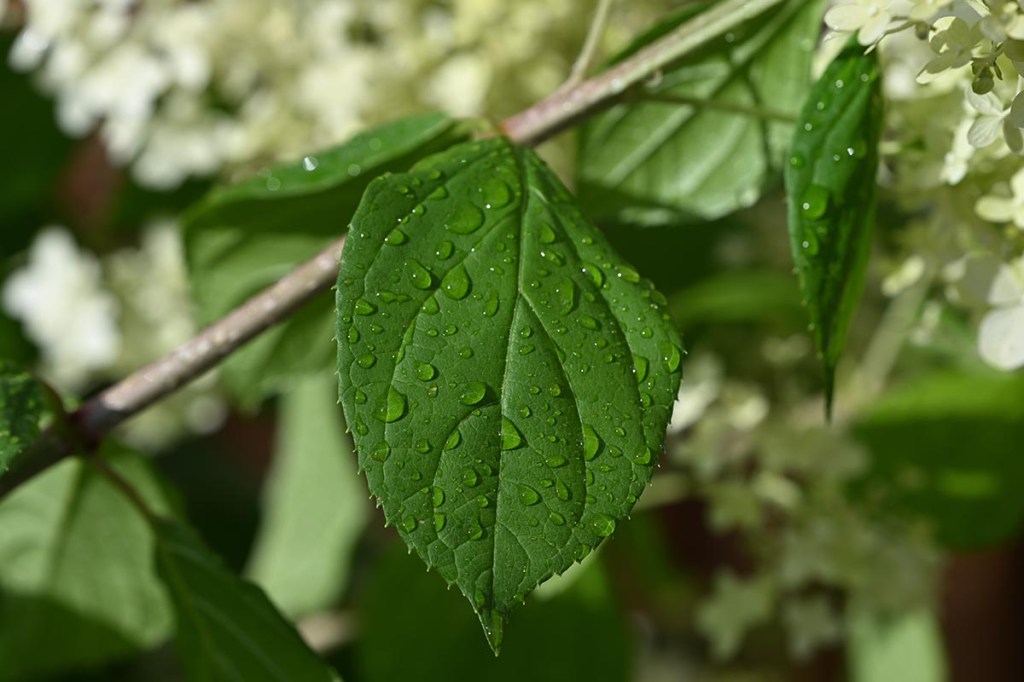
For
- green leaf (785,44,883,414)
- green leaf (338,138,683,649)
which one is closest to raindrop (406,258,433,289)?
green leaf (338,138,683,649)

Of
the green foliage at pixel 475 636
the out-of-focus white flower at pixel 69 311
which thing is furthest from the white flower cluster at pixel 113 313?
the green foliage at pixel 475 636

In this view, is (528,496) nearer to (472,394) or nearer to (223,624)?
(472,394)

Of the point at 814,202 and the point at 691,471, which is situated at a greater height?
the point at 814,202

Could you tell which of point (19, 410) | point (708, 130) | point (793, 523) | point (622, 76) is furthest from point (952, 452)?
point (19, 410)

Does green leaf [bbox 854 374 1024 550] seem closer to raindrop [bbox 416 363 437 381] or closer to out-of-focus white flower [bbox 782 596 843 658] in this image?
out-of-focus white flower [bbox 782 596 843 658]

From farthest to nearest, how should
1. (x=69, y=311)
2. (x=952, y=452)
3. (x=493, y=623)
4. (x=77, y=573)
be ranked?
(x=69, y=311) < (x=952, y=452) < (x=77, y=573) < (x=493, y=623)

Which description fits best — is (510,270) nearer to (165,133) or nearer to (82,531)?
(82,531)
